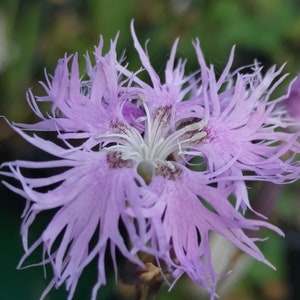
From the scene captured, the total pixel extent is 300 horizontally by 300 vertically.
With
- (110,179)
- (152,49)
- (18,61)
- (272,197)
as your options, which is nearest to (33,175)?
(18,61)

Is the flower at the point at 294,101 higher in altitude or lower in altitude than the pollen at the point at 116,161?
higher

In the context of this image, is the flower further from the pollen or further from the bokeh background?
the bokeh background

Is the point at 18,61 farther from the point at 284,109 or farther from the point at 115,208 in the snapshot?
the point at 115,208

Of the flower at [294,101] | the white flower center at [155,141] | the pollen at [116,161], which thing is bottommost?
the pollen at [116,161]

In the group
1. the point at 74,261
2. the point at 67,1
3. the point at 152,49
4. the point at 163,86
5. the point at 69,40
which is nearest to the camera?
the point at 74,261

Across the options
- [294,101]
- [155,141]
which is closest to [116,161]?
[155,141]

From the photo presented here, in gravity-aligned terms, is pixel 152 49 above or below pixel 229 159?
above

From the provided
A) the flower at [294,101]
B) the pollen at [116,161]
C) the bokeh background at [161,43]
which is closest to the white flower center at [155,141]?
the pollen at [116,161]

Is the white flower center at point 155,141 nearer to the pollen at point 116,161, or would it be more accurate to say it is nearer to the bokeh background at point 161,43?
the pollen at point 116,161
